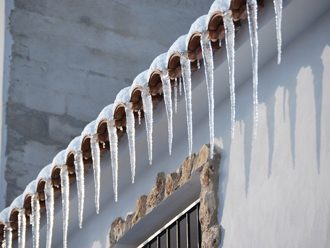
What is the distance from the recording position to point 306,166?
142 inches

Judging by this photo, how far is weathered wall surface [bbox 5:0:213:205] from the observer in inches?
307

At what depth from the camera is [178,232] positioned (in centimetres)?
477

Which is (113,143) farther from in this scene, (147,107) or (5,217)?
(5,217)

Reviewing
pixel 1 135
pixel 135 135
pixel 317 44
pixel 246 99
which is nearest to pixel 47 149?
pixel 1 135

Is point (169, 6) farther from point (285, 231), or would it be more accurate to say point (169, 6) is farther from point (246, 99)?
point (285, 231)

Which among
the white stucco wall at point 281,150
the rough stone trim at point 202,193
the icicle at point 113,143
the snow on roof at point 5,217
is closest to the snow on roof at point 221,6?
the white stucco wall at point 281,150

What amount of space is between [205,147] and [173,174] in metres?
0.45

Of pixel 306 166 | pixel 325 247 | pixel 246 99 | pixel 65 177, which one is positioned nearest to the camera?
pixel 325 247

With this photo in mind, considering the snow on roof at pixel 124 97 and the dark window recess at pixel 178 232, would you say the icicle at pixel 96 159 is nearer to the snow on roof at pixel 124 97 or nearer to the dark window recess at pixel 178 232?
the snow on roof at pixel 124 97

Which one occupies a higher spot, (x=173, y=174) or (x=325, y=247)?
(x=173, y=174)

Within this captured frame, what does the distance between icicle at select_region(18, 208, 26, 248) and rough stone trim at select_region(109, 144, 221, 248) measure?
0.88 metres

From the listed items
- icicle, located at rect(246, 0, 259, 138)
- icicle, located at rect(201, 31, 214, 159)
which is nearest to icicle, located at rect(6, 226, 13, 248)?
icicle, located at rect(201, 31, 214, 159)

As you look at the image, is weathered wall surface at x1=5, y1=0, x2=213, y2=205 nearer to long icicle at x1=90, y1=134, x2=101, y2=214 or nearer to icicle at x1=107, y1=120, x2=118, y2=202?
long icicle at x1=90, y1=134, x2=101, y2=214

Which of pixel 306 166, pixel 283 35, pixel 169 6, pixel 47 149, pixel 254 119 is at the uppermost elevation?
pixel 169 6
